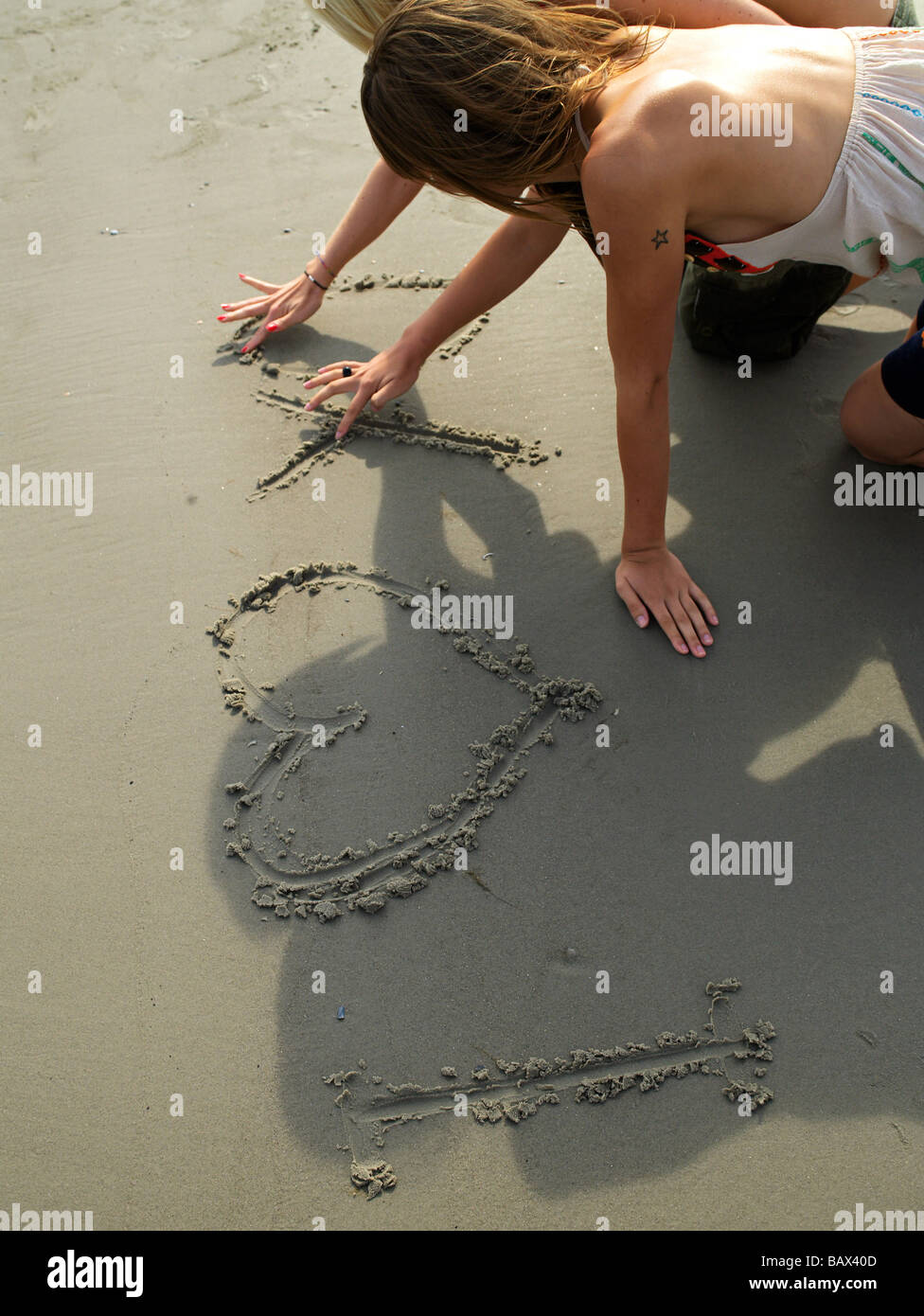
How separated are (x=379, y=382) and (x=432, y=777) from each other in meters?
1.03

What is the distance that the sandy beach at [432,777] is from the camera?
5.14 feet

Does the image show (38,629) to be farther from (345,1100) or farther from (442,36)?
(442,36)

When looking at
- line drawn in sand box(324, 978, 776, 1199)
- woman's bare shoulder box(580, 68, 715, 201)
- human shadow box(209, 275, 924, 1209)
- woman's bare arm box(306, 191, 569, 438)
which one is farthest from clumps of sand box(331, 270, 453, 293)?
line drawn in sand box(324, 978, 776, 1199)

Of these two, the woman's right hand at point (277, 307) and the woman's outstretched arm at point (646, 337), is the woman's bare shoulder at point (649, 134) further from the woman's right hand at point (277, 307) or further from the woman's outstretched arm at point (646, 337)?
the woman's right hand at point (277, 307)

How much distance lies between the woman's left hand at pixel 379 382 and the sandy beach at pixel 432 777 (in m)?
0.11

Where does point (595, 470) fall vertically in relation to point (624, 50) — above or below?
below

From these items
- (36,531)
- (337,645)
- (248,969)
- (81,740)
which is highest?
(36,531)

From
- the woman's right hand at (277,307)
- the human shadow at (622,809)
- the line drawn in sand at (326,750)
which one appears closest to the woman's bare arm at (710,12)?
the human shadow at (622,809)

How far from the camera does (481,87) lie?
1.55 metres

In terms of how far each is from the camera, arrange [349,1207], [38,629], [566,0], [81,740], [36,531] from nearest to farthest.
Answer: [349,1207]
[566,0]
[81,740]
[38,629]
[36,531]

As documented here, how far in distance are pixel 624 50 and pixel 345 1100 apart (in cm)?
187

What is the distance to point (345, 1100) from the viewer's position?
1606 millimetres

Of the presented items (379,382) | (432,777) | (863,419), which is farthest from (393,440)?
(863,419)

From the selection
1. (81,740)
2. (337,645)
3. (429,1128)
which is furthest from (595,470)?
(429,1128)
